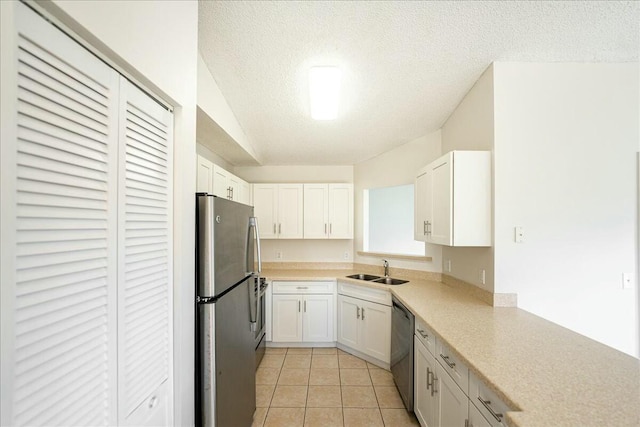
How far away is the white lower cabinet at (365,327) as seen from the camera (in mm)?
2934

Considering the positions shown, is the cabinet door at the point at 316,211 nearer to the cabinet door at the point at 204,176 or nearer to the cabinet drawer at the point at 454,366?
the cabinet door at the point at 204,176

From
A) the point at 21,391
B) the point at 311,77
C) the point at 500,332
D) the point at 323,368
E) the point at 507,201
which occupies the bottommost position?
the point at 323,368

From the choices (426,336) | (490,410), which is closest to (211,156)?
(426,336)

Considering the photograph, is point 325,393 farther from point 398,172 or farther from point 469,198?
point 398,172

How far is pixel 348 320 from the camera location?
3352mm

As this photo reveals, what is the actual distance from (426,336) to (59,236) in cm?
204

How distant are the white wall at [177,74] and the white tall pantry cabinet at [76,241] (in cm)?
8

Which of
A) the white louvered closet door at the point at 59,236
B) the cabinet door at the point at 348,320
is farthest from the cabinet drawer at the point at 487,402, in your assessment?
the cabinet door at the point at 348,320

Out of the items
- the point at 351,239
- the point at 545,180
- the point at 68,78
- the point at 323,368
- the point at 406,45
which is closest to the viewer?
the point at 68,78

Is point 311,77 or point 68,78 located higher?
point 311,77

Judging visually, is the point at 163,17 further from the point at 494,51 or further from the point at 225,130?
the point at 494,51

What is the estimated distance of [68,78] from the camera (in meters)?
0.74

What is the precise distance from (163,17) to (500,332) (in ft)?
7.42

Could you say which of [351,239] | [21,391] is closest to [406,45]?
[21,391]
